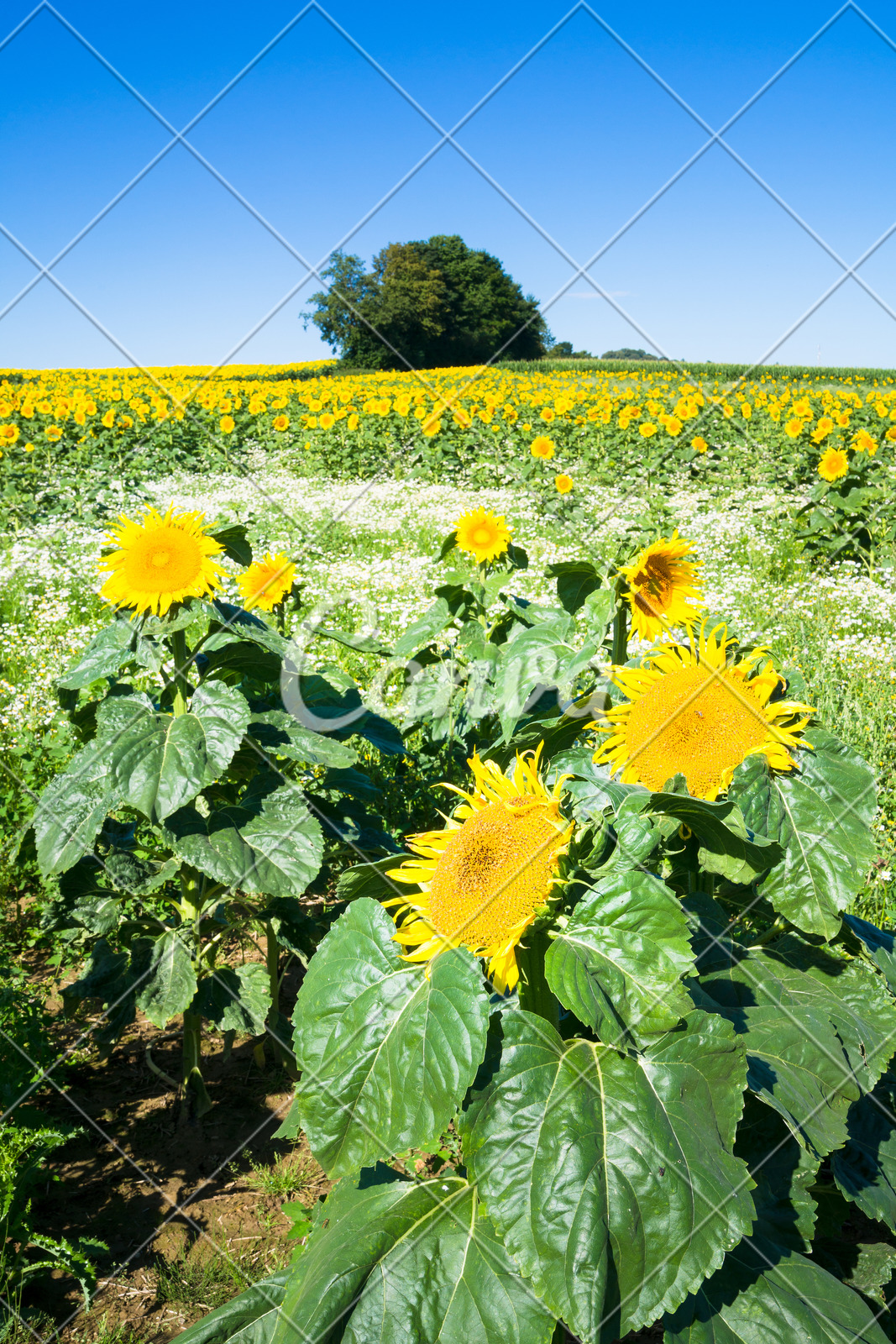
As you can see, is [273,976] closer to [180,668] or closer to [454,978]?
[180,668]

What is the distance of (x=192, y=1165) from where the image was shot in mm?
2408

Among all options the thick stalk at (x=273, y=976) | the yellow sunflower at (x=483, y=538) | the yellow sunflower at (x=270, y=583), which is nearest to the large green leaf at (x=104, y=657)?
the thick stalk at (x=273, y=976)

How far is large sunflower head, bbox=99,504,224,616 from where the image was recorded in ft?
7.11

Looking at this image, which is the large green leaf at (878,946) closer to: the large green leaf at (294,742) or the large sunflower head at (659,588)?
the large sunflower head at (659,588)

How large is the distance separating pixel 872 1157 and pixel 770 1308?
43cm

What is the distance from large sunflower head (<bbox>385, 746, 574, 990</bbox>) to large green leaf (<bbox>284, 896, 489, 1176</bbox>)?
4cm

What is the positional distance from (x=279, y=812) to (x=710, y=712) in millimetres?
1163

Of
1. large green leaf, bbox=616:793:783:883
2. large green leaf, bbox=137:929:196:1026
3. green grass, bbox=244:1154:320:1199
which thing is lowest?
green grass, bbox=244:1154:320:1199

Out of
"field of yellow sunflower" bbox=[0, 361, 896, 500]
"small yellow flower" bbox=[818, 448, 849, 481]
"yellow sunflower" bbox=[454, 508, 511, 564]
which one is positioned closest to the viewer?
"yellow sunflower" bbox=[454, 508, 511, 564]

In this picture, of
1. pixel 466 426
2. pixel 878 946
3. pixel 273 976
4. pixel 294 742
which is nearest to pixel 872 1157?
pixel 878 946

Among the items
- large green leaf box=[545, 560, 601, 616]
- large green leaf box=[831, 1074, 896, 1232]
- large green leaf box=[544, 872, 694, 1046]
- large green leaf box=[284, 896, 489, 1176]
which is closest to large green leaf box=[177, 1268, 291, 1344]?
large green leaf box=[284, 896, 489, 1176]

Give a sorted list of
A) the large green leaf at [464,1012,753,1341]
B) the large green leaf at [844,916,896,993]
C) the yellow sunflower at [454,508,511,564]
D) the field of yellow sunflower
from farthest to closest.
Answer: the field of yellow sunflower → the yellow sunflower at [454,508,511,564] → the large green leaf at [844,916,896,993] → the large green leaf at [464,1012,753,1341]

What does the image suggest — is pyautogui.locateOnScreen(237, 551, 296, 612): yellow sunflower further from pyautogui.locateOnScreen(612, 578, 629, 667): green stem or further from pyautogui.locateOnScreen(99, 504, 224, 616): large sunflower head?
pyautogui.locateOnScreen(612, 578, 629, 667): green stem

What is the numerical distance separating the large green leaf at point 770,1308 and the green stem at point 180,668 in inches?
65.1
